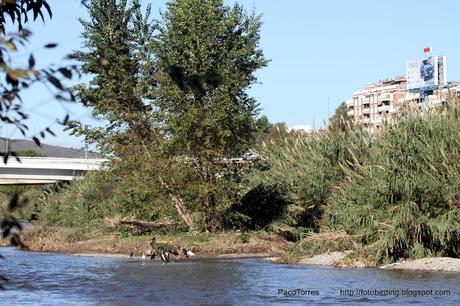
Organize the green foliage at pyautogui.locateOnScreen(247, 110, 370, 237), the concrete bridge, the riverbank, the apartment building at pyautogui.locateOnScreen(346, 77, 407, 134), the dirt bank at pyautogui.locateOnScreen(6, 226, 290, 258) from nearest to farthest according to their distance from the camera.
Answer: the riverbank
the dirt bank at pyautogui.locateOnScreen(6, 226, 290, 258)
the green foliage at pyautogui.locateOnScreen(247, 110, 370, 237)
the concrete bridge
the apartment building at pyautogui.locateOnScreen(346, 77, 407, 134)

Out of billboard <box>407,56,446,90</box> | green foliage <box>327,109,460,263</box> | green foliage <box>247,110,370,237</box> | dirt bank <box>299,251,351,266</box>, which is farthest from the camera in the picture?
billboard <box>407,56,446,90</box>

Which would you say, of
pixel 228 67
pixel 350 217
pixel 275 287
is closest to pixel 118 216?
pixel 228 67

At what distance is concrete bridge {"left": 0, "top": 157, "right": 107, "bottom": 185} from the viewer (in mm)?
79500

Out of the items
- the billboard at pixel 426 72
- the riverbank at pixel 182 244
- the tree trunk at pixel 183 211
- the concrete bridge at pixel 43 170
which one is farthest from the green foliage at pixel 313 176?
the billboard at pixel 426 72

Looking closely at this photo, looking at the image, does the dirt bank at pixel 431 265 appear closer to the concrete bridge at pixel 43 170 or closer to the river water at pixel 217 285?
the river water at pixel 217 285

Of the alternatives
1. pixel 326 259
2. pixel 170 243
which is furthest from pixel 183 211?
pixel 326 259

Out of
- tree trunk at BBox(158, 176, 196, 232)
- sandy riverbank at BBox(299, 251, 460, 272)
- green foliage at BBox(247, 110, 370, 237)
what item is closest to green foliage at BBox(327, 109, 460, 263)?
sandy riverbank at BBox(299, 251, 460, 272)

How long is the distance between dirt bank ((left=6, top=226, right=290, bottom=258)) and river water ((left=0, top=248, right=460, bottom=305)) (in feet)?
17.9

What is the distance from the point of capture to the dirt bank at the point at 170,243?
4019 cm

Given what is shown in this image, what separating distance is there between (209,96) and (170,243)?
25.3 feet

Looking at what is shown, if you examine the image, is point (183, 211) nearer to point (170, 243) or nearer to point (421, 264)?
point (170, 243)

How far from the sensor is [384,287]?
962 inches

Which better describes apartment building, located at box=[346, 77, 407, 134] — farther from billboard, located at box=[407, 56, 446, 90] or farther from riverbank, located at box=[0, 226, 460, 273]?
A: riverbank, located at box=[0, 226, 460, 273]

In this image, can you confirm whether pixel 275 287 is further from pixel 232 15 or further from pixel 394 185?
pixel 232 15
